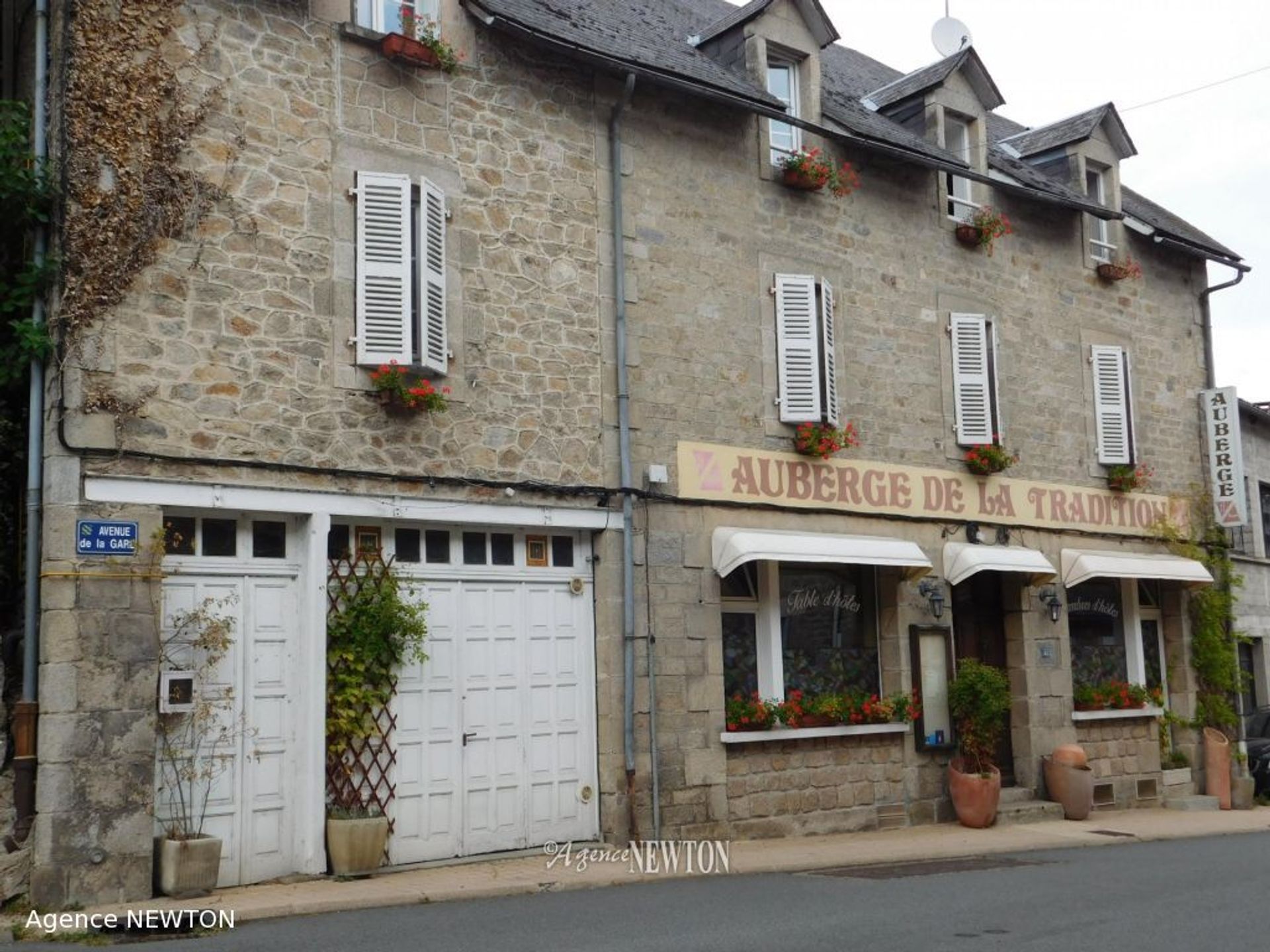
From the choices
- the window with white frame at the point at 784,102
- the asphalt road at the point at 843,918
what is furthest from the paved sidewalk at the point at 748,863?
the window with white frame at the point at 784,102

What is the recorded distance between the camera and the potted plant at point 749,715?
40.0 feet

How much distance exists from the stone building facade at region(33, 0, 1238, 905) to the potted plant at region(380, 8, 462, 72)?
13cm

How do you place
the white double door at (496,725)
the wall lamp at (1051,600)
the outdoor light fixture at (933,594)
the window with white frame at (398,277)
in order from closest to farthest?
the window with white frame at (398,277) < the white double door at (496,725) < the outdoor light fixture at (933,594) < the wall lamp at (1051,600)

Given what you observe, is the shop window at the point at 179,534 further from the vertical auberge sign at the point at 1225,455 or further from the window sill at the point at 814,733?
the vertical auberge sign at the point at 1225,455

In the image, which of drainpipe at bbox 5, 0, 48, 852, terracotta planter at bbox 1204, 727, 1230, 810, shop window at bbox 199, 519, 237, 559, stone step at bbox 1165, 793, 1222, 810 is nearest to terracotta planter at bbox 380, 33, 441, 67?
drainpipe at bbox 5, 0, 48, 852

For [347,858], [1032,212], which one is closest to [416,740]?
[347,858]

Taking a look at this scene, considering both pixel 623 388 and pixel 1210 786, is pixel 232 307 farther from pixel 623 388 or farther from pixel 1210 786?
pixel 1210 786

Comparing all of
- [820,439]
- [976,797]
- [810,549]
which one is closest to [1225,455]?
[976,797]

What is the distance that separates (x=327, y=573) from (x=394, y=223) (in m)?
2.65

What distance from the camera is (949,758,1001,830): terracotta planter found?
13445mm

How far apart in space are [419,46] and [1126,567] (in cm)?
955

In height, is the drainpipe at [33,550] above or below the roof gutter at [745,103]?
below

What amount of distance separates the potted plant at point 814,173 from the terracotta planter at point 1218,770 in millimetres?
7924

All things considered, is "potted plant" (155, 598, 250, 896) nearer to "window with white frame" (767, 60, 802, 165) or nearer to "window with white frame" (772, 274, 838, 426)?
"window with white frame" (772, 274, 838, 426)
